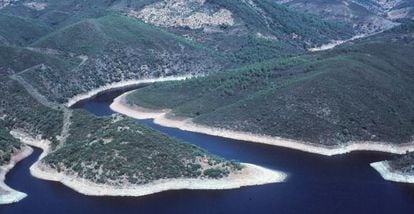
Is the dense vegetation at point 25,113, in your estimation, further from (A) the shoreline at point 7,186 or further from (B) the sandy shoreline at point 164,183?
(B) the sandy shoreline at point 164,183

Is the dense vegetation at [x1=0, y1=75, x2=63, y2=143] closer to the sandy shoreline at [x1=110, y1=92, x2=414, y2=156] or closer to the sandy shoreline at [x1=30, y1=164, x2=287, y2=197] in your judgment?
the sandy shoreline at [x1=30, y1=164, x2=287, y2=197]

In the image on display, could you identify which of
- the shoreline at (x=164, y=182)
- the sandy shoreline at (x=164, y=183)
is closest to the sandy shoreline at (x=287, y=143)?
the shoreline at (x=164, y=182)

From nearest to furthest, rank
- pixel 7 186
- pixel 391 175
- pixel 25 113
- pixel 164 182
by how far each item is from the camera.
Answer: pixel 7 186
pixel 164 182
pixel 391 175
pixel 25 113

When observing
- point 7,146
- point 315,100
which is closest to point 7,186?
point 7,146

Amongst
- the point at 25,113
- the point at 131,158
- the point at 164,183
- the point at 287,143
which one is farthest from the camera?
the point at 25,113

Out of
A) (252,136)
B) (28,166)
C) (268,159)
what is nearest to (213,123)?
(252,136)

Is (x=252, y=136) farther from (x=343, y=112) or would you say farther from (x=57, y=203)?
(x=57, y=203)

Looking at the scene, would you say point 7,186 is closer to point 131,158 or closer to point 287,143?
point 131,158

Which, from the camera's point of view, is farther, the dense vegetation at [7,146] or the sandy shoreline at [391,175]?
the dense vegetation at [7,146]
